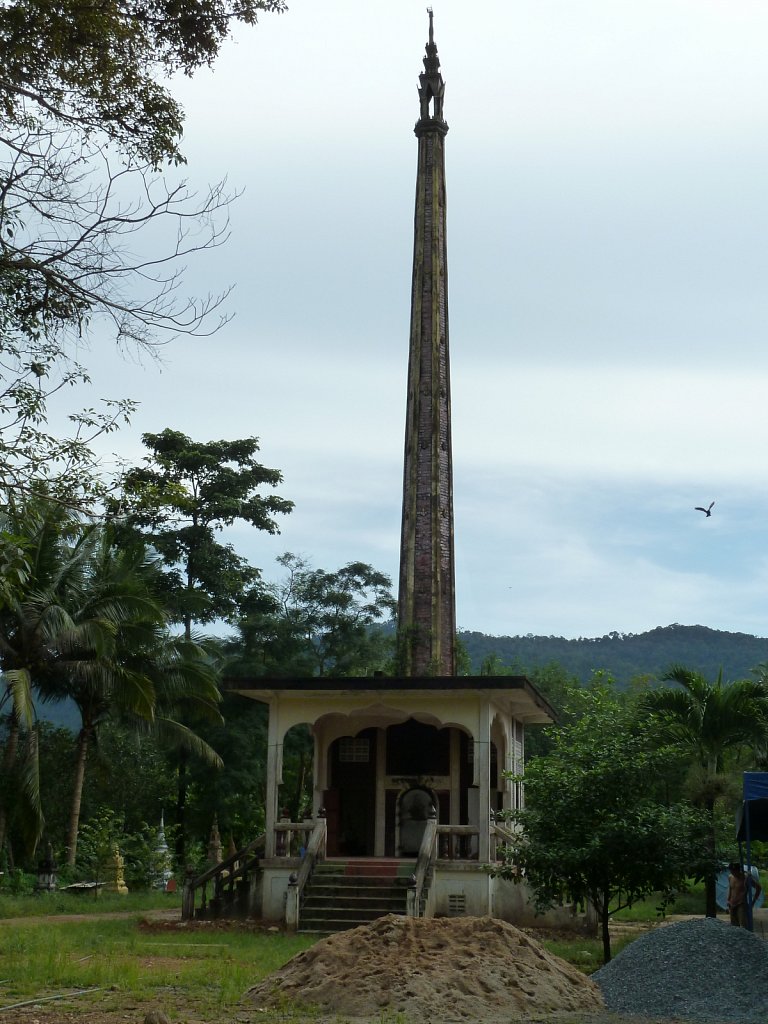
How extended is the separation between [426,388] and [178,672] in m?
10.9

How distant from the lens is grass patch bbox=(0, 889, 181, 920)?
2486cm

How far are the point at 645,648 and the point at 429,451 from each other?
96581 mm

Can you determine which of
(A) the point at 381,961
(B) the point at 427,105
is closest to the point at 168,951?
(A) the point at 381,961

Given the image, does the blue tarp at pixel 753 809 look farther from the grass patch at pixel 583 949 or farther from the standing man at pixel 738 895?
the grass patch at pixel 583 949

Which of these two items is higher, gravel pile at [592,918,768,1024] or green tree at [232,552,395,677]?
green tree at [232,552,395,677]

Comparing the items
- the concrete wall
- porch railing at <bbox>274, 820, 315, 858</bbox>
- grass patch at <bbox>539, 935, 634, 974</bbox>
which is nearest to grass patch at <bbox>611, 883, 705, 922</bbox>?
the concrete wall

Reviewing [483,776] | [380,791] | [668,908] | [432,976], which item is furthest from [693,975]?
[668,908]

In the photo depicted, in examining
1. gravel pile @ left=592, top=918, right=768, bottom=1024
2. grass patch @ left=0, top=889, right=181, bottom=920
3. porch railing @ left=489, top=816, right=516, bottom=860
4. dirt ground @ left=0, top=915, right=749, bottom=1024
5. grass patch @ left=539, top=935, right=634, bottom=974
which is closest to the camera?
dirt ground @ left=0, top=915, right=749, bottom=1024

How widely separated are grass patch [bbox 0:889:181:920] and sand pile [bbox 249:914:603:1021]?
12.6m

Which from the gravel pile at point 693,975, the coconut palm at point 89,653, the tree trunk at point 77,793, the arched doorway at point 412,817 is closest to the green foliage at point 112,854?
the tree trunk at point 77,793

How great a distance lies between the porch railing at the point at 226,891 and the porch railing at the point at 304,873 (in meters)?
1.55

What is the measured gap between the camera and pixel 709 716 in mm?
26203

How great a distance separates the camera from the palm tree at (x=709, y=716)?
25797mm

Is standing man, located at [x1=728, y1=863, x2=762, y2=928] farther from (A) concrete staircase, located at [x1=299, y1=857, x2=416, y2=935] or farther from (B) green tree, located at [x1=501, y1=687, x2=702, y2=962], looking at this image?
(A) concrete staircase, located at [x1=299, y1=857, x2=416, y2=935]
